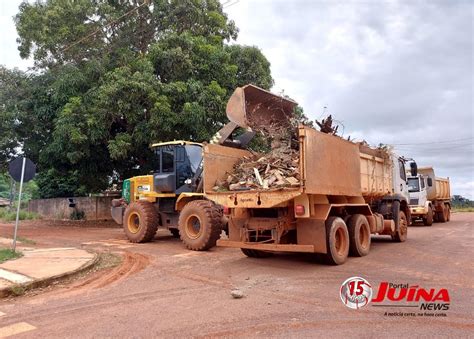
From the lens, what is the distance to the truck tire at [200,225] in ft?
35.6

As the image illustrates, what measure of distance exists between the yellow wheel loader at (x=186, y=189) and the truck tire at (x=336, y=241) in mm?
2898

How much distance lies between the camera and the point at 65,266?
27.5 ft

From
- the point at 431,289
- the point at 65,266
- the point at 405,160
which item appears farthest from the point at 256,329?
the point at 405,160

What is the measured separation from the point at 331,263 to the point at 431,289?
2.24m

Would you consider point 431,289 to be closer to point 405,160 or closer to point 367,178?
point 367,178

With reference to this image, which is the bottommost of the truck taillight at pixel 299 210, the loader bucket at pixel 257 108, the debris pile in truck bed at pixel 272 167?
the truck taillight at pixel 299 210

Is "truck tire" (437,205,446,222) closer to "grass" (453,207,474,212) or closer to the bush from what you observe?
"grass" (453,207,474,212)

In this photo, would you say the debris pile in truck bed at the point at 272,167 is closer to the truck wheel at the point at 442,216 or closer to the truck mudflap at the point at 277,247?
the truck mudflap at the point at 277,247

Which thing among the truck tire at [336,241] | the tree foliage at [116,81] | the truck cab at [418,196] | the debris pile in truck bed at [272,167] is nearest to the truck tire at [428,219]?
the truck cab at [418,196]

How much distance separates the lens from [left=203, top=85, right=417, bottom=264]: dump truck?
789cm

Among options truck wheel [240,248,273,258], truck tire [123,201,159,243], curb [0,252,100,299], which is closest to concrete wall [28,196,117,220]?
truck tire [123,201,159,243]

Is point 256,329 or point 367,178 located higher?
point 367,178

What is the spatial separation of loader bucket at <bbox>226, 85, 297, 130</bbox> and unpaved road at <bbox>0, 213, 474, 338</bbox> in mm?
3114

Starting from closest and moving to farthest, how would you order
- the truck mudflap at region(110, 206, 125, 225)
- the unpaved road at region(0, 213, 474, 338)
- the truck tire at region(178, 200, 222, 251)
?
the unpaved road at region(0, 213, 474, 338) < the truck tire at region(178, 200, 222, 251) < the truck mudflap at region(110, 206, 125, 225)
